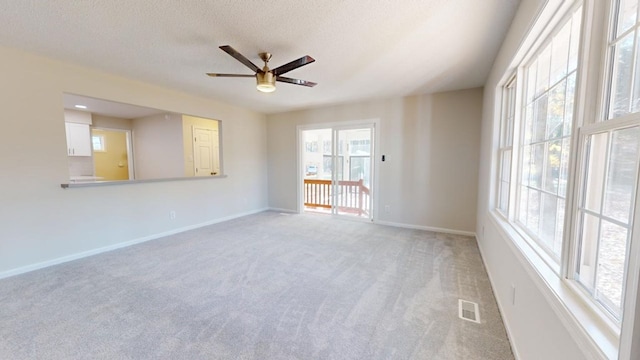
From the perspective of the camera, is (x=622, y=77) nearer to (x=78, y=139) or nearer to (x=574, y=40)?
(x=574, y=40)

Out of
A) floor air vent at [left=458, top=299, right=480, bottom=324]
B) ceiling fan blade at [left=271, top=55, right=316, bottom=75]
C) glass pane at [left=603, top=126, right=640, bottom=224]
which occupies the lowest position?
floor air vent at [left=458, top=299, right=480, bottom=324]

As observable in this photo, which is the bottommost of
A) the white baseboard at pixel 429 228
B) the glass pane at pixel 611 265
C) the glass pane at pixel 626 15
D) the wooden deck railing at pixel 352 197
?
the white baseboard at pixel 429 228

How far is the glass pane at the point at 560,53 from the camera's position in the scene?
1341 millimetres

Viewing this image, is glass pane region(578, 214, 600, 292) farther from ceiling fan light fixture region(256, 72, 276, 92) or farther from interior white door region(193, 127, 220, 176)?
interior white door region(193, 127, 220, 176)

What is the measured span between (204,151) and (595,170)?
6.72 m

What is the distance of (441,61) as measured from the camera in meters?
2.79

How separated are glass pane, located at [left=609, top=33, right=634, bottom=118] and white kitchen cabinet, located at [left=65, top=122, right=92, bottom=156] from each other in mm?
7832

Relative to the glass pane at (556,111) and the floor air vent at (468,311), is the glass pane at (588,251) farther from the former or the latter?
the floor air vent at (468,311)

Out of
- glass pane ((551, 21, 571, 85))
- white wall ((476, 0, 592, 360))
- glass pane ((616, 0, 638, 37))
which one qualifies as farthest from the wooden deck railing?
glass pane ((616, 0, 638, 37))

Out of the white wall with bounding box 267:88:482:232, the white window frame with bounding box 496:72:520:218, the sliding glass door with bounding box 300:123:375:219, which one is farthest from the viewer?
the sliding glass door with bounding box 300:123:375:219

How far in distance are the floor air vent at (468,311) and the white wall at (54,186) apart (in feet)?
13.8

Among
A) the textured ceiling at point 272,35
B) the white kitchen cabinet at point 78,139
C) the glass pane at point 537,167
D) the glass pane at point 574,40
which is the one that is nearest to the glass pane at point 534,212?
the glass pane at point 537,167

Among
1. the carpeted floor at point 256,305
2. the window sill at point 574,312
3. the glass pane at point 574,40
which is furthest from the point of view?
the carpeted floor at point 256,305

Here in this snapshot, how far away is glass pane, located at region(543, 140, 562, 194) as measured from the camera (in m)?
1.40
